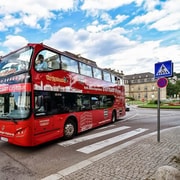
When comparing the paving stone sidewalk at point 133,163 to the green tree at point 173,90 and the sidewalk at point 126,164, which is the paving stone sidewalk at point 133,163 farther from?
the green tree at point 173,90

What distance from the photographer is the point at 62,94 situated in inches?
287

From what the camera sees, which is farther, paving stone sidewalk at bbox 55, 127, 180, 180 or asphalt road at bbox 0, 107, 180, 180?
asphalt road at bbox 0, 107, 180, 180

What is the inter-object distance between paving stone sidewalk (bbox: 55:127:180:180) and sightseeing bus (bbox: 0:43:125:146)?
2.44m

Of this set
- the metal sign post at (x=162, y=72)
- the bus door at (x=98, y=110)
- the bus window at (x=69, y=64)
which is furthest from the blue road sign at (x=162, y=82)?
the bus door at (x=98, y=110)

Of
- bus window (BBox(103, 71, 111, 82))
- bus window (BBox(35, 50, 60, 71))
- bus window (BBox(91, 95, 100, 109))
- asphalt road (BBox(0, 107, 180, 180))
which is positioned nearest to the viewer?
asphalt road (BBox(0, 107, 180, 180))

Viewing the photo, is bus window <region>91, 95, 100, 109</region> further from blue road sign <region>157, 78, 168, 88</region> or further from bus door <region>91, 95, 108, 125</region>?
blue road sign <region>157, 78, 168, 88</region>

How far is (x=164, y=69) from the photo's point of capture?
21.4 ft

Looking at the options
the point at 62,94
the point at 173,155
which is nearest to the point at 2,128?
the point at 62,94

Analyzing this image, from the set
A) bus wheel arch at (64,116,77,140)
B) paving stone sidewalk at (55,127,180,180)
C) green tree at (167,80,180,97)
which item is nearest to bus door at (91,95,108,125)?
bus wheel arch at (64,116,77,140)

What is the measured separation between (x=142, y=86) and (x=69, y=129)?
301 ft

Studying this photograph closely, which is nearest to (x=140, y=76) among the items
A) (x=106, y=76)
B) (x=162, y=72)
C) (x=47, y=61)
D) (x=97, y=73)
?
(x=106, y=76)

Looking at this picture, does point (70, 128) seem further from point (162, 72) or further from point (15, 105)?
point (162, 72)

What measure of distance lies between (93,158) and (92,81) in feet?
18.0

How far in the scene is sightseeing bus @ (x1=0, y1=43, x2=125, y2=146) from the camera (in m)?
5.70
